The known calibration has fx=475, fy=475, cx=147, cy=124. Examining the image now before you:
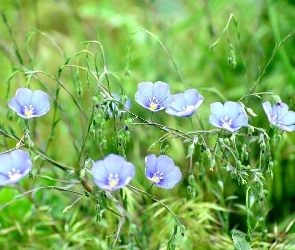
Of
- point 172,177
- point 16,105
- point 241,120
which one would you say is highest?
point 16,105

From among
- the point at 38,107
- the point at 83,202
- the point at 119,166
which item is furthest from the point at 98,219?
the point at 83,202

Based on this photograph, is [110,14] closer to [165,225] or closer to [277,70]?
[277,70]

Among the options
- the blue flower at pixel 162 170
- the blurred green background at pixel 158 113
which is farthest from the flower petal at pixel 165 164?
the blurred green background at pixel 158 113

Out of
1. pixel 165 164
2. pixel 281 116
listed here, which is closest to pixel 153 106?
pixel 165 164

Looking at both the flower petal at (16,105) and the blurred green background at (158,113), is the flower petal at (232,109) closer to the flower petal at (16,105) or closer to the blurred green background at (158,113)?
the blurred green background at (158,113)

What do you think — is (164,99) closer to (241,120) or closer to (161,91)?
(161,91)

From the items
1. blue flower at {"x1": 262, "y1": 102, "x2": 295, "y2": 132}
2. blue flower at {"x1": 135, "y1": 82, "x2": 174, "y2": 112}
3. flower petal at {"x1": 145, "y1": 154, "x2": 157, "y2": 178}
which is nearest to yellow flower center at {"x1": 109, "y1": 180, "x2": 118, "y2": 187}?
flower petal at {"x1": 145, "y1": 154, "x2": 157, "y2": 178}
